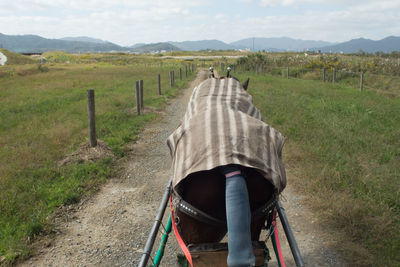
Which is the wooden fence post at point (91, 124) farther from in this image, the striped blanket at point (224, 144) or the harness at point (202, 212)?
the harness at point (202, 212)

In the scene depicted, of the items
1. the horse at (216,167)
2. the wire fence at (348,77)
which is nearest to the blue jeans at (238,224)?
the horse at (216,167)

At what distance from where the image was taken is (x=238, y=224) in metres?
1.70

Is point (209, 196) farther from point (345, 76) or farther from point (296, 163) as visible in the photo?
point (345, 76)

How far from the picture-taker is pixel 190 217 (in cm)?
211

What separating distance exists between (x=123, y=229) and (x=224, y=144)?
252 centimetres

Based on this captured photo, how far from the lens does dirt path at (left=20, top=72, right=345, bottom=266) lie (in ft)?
10.8

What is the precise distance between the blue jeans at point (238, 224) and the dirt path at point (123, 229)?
5.63 feet

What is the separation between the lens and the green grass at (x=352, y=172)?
336cm

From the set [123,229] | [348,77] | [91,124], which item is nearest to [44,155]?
[91,124]

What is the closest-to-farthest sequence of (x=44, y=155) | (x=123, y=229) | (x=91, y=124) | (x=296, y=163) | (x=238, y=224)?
1. (x=238, y=224)
2. (x=123, y=229)
3. (x=296, y=163)
4. (x=44, y=155)
5. (x=91, y=124)

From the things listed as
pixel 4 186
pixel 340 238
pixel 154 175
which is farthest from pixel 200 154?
pixel 4 186

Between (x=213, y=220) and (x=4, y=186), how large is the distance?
14.0 ft

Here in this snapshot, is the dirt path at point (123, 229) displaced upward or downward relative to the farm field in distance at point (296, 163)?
downward

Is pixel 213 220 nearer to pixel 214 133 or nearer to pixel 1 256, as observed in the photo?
pixel 214 133
